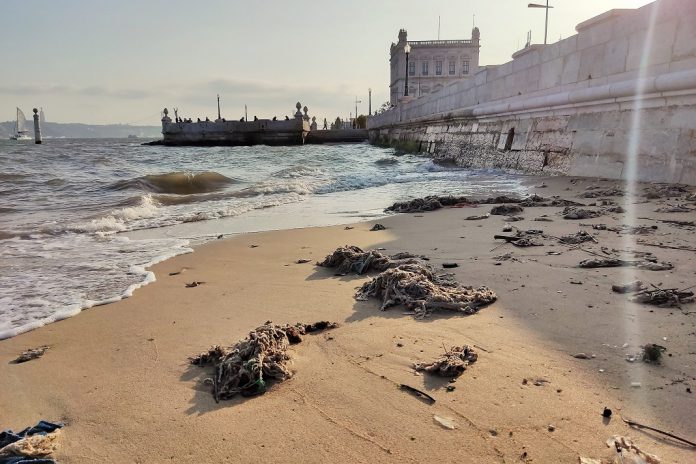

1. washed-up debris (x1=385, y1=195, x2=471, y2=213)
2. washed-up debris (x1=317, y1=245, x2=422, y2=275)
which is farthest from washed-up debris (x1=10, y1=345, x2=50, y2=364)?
washed-up debris (x1=385, y1=195, x2=471, y2=213)

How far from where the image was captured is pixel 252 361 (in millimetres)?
2312

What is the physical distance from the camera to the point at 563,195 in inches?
297

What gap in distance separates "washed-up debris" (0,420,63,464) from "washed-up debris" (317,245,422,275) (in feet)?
8.20

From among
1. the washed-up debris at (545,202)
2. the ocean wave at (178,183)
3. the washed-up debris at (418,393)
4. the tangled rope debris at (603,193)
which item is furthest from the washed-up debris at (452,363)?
the ocean wave at (178,183)

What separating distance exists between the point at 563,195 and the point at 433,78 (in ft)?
233

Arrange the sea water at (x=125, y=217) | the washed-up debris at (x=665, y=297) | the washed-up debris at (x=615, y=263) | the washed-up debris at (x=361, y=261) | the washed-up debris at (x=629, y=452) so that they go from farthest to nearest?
the sea water at (x=125, y=217), the washed-up debris at (x=361, y=261), the washed-up debris at (x=615, y=263), the washed-up debris at (x=665, y=297), the washed-up debris at (x=629, y=452)

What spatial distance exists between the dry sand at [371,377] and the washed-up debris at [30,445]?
0.21ft

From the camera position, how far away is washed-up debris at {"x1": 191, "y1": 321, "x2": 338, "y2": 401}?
7.29ft

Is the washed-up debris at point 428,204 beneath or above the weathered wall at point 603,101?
beneath

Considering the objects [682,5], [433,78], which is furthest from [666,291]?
[433,78]

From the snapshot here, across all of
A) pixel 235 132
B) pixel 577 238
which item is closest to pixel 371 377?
pixel 577 238

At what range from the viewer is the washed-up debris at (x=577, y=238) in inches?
171

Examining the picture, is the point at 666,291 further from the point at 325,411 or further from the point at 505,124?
the point at 505,124

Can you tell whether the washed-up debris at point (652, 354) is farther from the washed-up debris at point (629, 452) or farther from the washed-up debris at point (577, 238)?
the washed-up debris at point (577, 238)
